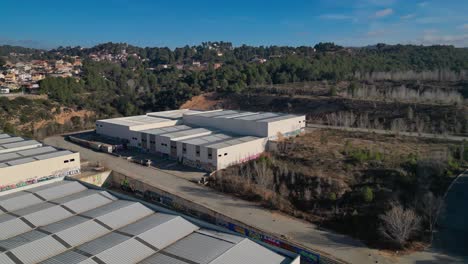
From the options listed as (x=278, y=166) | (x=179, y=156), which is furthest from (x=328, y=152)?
(x=179, y=156)

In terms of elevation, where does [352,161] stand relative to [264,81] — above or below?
below

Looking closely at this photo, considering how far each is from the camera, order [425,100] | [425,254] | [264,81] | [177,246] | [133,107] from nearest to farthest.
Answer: [177,246] → [425,254] → [425,100] → [133,107] → [264,81]

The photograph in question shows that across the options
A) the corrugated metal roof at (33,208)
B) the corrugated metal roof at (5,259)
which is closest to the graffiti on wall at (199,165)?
the corrugated metal roof at (33,208)

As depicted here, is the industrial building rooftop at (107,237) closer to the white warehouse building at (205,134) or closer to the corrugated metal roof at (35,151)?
the corrugated metal roof at (35,151)

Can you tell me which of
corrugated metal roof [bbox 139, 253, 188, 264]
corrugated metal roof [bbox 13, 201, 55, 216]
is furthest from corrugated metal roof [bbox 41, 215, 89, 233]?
corrugated metal roof [bbox 139, 253, 188, 264]

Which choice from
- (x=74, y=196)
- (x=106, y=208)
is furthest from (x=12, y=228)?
(x=74, y=196)

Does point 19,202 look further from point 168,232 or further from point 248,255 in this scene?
→ point 248,255

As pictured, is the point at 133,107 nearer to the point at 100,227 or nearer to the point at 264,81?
the point at 264,81
